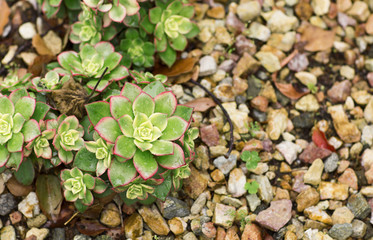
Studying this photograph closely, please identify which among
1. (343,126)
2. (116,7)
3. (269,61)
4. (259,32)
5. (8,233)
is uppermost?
(116,7)

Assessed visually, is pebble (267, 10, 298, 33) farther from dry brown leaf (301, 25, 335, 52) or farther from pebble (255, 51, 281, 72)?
pebble (255, 51, 281, 72)

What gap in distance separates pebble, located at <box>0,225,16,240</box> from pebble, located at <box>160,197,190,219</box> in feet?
2.93

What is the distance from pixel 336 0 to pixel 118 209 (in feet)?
8.02

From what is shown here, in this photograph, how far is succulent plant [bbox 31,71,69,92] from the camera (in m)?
2.29

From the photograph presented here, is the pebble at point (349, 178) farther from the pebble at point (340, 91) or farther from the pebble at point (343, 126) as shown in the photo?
the pebble at point (340, 91)

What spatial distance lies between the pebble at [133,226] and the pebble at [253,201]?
0.68 metres

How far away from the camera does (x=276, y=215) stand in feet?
7.82

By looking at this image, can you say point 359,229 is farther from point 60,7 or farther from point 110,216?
point 60,7

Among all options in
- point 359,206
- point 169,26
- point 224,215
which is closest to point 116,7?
point 169,26

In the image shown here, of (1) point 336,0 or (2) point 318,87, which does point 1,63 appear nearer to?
(2) point 318,87

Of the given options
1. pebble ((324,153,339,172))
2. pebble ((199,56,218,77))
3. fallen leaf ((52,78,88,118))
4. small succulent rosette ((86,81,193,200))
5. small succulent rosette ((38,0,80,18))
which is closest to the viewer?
small succulent rosette ((86,81,193,200))

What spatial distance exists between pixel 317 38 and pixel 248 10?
1.95 feet

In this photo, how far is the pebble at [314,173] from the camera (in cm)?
255

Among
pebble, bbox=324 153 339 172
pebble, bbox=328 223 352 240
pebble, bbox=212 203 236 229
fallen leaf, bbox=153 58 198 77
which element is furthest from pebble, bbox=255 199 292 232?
fallen leaf, bbox=153 58 198 77
